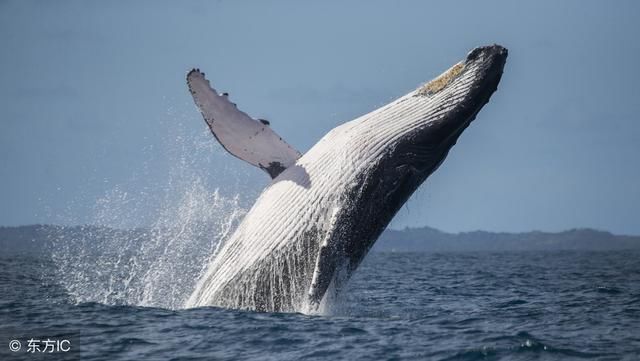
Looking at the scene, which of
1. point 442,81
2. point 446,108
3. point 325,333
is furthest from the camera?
point 442,81

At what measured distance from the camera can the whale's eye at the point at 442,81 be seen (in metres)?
11.4

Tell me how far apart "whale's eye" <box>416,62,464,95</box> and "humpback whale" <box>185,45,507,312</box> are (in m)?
0.02

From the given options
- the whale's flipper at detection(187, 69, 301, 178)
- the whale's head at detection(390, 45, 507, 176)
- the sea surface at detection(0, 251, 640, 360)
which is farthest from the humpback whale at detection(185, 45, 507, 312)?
the sea surface at detection(0, 251, 640, 360)

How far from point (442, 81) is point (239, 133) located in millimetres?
2972

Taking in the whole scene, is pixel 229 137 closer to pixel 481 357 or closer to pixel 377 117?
pixel 377 117

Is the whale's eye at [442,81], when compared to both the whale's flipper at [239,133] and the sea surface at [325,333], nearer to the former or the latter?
the whale's flipper at [239,133]

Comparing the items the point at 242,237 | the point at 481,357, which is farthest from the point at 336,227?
the point at 481,357

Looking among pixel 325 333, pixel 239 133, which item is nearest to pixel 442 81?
pixel 239 133

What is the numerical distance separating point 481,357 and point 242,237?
3.88 meters

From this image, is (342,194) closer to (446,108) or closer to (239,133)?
(446,108)

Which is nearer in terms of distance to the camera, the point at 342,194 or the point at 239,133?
the point at 342,194

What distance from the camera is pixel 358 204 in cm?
1125

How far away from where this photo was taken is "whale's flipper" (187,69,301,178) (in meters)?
12.2

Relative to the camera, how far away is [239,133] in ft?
40.3
